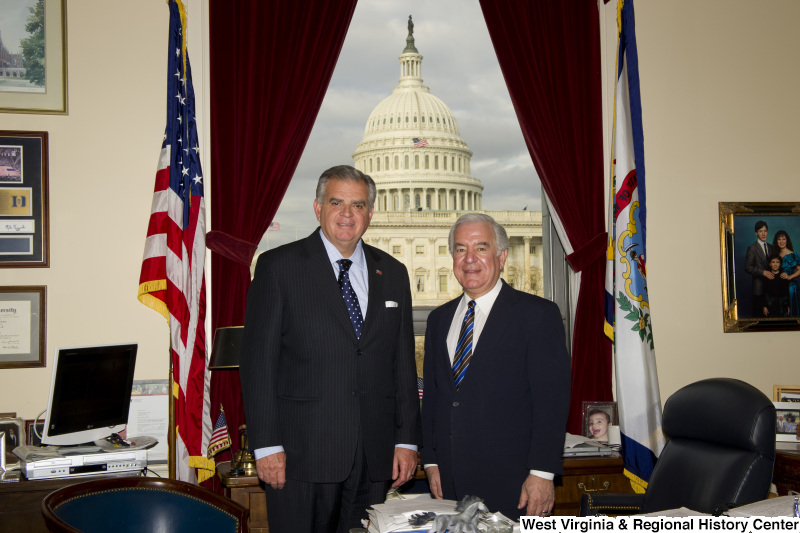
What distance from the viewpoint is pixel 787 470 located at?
3.69 m

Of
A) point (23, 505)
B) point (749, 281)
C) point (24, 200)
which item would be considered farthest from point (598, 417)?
point (24, 200)

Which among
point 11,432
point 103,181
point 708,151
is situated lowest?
point 11,432

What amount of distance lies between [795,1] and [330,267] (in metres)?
3.79

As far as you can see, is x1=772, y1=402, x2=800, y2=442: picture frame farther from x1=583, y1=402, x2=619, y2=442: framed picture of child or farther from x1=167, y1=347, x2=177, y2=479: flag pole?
x1=167, y1=347, x2=177, y2=479: flag pole

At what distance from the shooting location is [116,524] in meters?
2.35

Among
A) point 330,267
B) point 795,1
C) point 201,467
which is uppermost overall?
point 795,1

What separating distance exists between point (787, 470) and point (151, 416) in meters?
3.25

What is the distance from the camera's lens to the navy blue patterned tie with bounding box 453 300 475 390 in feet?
8.58

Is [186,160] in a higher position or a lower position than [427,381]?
higher

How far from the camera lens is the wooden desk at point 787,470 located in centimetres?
364

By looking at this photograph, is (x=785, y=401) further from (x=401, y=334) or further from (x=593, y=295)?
(x=401, y=334)

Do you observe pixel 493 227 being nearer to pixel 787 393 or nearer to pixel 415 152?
pixel 415 152

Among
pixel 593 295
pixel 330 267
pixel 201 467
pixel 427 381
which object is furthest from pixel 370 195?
pixel 593 295

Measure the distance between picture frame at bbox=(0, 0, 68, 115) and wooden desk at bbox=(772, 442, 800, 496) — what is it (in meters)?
4.13
